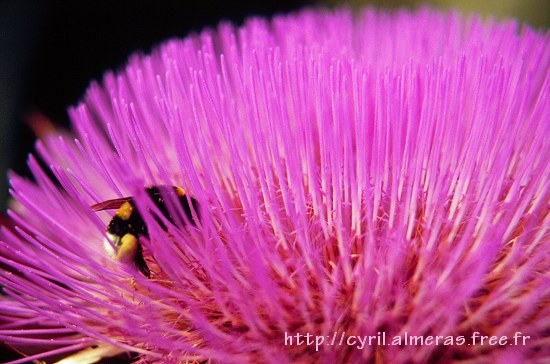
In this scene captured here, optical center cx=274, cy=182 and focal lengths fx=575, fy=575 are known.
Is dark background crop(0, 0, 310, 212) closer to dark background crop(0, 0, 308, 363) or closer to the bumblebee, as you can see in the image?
dark background crop(0, 0, 308, 363)

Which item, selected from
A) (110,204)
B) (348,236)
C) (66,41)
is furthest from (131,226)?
(66,41)

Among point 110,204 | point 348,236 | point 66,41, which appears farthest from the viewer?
point 66,41

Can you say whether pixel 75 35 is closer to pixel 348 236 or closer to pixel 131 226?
pixel 131 226

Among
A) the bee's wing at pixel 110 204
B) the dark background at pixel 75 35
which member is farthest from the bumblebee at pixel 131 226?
the dark background at pixel 75 35

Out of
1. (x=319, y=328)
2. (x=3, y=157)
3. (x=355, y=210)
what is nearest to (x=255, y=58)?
(x=355, y=210)

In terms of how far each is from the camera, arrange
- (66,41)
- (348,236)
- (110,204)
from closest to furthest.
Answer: (348,236)
(110,204)
(66,41)

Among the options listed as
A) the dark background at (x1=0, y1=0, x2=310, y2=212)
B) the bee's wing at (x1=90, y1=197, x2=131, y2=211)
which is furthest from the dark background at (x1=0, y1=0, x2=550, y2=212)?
the bee's wing at (x1=90, y1=197, x2=131, y2=211)

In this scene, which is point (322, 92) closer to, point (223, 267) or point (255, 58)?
point (255, 58)

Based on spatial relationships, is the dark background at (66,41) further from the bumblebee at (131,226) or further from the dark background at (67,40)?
the bumblebee at (131,226)

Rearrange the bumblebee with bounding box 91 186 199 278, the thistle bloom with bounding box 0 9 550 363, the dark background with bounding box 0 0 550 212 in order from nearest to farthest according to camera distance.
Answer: the thistle bloom with bounding box 0 9 550 363
the bumblebee with bounding box 91 186 199 278
the dark background with bounding box 0 0 550 212
